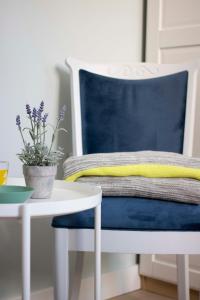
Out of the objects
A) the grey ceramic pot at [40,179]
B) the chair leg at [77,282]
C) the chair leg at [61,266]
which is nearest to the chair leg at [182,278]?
the chair leg at [77,282]

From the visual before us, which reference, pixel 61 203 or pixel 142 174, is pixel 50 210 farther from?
pixel 142 174

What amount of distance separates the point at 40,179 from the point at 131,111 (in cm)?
65

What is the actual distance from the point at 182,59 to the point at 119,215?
0.84 meters

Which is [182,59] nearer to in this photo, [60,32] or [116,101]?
[116,101]

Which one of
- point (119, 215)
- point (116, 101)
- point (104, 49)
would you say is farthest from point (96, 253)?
point (104, 49)

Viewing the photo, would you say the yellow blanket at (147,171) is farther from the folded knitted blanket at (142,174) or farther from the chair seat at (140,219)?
the chair seat at (140,219)

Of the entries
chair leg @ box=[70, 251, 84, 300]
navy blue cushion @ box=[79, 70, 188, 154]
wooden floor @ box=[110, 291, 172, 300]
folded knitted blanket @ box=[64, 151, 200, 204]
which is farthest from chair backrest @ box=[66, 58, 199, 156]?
wooden floor @ box=[110, 291, 172, 300]

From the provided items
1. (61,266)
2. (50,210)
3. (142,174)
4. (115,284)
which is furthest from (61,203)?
(115,284)

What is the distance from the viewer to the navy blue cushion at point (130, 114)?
5.15 ft

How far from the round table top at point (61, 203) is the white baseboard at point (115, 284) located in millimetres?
716

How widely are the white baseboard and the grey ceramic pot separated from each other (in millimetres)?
804

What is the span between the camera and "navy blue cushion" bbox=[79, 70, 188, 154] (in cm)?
157

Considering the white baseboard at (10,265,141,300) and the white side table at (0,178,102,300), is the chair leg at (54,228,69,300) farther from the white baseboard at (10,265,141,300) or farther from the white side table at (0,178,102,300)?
the white baseboard at (10,265,141,300)

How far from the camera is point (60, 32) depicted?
161 centimetres
